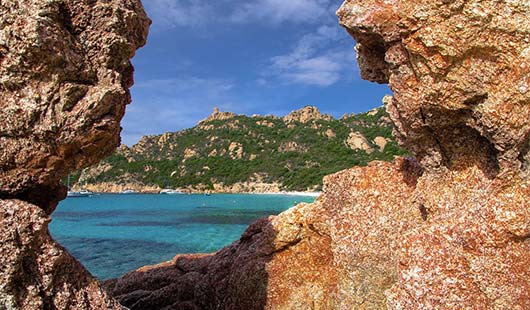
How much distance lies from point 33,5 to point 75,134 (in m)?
1.75

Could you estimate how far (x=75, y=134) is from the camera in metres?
5.21

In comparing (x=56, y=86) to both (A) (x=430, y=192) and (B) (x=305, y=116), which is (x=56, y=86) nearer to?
(A) (x=430, y=192)

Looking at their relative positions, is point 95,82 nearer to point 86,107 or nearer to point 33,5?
point 86,107

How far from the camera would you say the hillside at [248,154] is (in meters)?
117

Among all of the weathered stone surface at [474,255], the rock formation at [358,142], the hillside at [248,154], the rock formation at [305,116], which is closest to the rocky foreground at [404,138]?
the weathered stone surface at [474,255]

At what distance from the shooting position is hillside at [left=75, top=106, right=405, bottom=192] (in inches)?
4606

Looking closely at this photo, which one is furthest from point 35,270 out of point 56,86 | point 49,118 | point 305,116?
point 305,116

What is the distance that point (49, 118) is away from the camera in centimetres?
509

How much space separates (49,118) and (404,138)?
5.41 m

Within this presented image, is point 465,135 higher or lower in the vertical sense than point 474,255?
higher

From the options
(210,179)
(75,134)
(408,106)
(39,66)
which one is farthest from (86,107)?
(210,179)

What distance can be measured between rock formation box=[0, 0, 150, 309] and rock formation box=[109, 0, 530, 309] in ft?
12.1

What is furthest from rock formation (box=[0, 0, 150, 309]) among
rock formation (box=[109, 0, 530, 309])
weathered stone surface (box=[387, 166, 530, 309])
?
weathered stone surface (box=[387, 166, 530, 309])

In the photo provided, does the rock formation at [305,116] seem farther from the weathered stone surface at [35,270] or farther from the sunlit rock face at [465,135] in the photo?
the weathered stone surface at [35,270]
